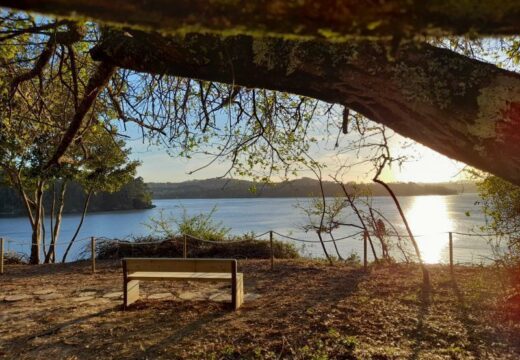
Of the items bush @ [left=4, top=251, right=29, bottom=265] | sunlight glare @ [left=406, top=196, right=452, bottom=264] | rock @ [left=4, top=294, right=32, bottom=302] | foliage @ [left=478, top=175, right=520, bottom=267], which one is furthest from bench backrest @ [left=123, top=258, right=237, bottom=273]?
bush @ [left=4, top=251, right=29, bottom=265]

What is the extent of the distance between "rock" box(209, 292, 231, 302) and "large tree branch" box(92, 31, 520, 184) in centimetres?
504

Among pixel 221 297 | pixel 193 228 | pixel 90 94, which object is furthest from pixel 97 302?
pixel 193 228

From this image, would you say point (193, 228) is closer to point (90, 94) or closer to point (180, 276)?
point (180, 276)

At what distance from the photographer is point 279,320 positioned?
5.55 m

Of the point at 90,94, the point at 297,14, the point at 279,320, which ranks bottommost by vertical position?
the point at 279,320

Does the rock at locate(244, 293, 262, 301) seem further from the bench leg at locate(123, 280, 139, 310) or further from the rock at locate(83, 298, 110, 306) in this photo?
the rock at locate(83, 298, 110, 306)

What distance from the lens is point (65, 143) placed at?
3904 mm

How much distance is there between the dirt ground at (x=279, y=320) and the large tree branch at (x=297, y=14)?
3.93m

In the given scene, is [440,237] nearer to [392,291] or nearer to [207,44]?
[392,291]

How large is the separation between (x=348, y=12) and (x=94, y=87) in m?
2.76

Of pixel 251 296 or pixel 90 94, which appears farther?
pixel 251 296

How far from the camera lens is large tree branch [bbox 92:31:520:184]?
1.74 meters

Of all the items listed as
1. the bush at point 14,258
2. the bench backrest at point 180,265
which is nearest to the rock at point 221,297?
the bench backrest at point 180,265

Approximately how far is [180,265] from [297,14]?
19.0 feet
